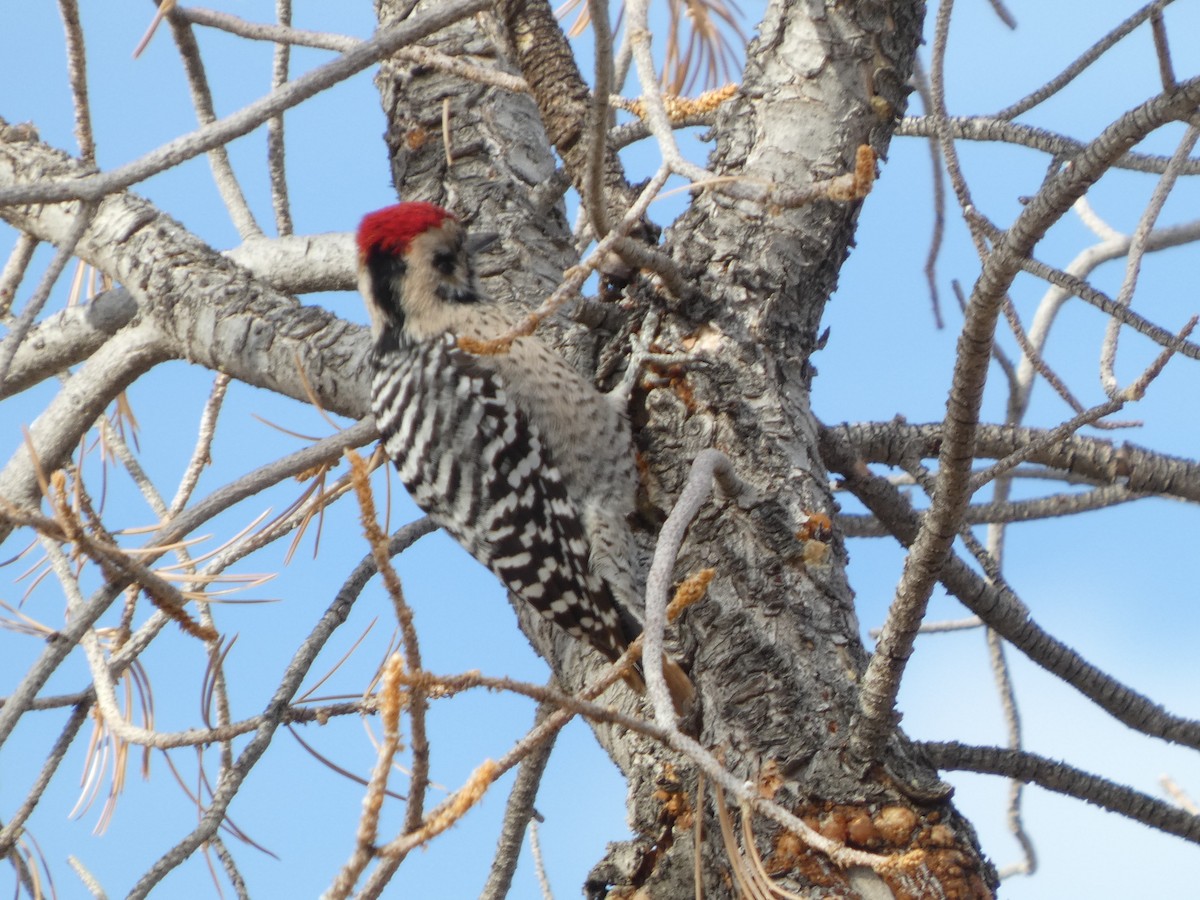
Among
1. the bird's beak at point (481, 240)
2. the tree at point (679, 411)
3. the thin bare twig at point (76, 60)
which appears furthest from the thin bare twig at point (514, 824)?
the thin bare twig at point (76, 60)

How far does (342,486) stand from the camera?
9.16 ft

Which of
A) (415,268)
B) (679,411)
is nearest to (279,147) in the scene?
(415,268)

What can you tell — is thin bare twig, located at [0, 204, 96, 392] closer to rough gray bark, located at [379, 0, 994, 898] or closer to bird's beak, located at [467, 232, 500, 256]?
rough gray bark, located at [379, 0, 994, 898]

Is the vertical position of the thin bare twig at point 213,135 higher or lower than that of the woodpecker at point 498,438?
lower

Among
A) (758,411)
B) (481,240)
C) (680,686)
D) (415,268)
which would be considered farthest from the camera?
(415,268)

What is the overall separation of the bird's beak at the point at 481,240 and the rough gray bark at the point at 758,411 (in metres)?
0.05

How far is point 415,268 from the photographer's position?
3.47 m

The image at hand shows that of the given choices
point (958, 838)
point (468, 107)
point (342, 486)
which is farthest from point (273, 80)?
point (958, 838)

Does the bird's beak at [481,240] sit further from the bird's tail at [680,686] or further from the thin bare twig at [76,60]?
the bird's tail at [680,686]

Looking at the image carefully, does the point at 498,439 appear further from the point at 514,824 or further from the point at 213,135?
the point at 213,135

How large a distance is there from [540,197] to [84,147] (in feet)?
3.54

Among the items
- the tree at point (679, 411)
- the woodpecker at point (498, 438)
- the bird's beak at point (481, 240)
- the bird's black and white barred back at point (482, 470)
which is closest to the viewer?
the tree at point (679, 411)

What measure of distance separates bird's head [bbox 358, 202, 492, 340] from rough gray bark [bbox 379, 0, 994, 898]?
10cm

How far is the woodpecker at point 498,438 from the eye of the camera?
299cm
